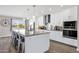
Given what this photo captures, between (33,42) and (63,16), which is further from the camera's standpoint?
(63,16)

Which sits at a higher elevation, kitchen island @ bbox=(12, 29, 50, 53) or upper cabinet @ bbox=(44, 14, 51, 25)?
upper cabinet @ bbox=(44, 14, 51, 25)

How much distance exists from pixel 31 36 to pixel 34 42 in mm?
290

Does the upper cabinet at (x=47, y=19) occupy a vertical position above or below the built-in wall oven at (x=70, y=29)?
above

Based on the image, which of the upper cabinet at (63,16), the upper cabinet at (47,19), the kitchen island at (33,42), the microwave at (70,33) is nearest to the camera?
the kitchen island at (33,42)

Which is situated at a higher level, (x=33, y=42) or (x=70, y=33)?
(x=70, y=33)

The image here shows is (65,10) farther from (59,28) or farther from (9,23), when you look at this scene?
(9,23)

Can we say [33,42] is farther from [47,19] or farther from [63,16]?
[47,19]

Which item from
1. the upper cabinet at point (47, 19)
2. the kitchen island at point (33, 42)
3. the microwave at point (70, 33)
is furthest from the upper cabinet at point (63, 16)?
the kitchen island at point (33, 42)

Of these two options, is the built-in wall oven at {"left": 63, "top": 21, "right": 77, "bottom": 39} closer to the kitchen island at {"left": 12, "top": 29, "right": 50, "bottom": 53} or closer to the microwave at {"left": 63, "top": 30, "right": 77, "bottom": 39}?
the microwave at {"left": 63, "top": 30, "right": 77, "bottom": 39}

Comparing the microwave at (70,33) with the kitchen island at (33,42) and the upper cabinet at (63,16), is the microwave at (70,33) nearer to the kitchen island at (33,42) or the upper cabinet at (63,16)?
the upper cabinet at (63,16)

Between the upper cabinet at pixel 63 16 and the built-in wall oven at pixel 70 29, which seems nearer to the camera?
the built-in wall oven at pixel 70 29

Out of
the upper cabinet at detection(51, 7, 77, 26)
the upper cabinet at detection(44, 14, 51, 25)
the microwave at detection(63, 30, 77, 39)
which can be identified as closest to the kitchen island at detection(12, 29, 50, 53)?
the microwave at detection(63, 30, 77, 39)

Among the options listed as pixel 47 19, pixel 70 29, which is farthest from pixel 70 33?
pixel 47 19

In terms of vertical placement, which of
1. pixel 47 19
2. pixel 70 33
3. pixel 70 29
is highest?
pixel 47 19
